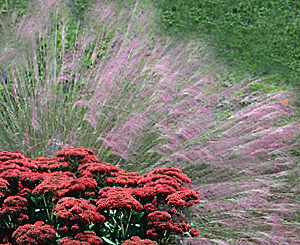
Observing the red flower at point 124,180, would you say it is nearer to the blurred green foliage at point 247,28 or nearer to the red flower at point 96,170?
the red flower at point 96,170

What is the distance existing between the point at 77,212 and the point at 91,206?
13cm

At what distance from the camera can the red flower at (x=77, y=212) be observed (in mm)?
2695

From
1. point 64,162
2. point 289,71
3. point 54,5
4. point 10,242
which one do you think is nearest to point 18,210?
point 10,242

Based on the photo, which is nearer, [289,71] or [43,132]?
[43,132]

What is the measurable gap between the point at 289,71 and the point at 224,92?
2989 millimetres

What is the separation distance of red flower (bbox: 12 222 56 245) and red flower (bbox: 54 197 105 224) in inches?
4.2

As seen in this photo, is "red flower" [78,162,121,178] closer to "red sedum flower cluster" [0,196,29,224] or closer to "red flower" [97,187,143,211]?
"red flower" [97,187,143,211]

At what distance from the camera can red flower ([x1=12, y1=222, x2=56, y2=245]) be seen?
259 centimetres

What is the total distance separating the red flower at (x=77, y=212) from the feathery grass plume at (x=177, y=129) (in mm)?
422

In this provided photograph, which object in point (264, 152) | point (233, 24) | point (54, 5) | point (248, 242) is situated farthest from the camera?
point (233, 24)

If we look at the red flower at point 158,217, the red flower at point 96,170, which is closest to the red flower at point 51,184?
the red flower at point 96,170

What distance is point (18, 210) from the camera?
2.88 meters

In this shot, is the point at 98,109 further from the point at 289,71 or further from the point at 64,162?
the point at 289,71

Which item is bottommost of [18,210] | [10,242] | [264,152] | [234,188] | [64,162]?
[10,242]
